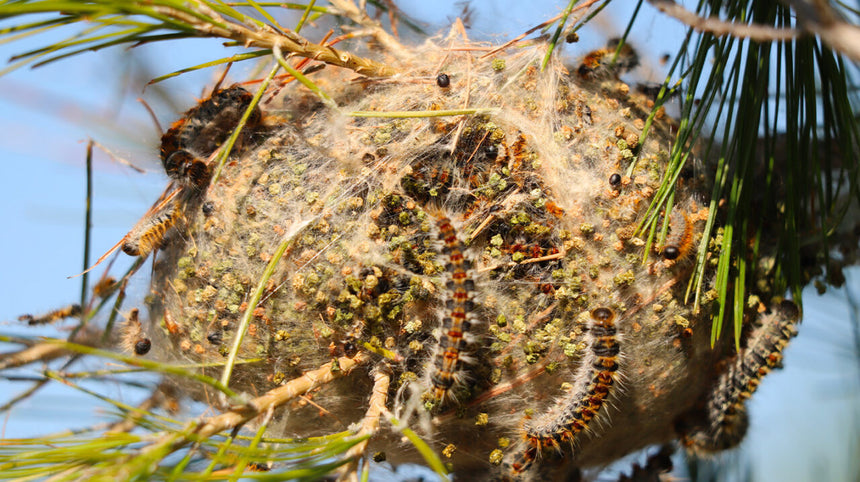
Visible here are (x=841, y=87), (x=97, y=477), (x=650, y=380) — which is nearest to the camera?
(x=97, y=477)

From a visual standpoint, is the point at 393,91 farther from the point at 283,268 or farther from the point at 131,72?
the point at 131,72

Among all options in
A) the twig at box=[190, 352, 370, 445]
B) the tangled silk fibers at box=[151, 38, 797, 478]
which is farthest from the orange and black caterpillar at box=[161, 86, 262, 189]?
the twig at box=[190, 352, 370, 445]

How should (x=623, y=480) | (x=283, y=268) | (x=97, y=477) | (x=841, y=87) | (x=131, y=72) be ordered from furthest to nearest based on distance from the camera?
(x=623, y=480) → (x=131, y=72) → (x=283, y=268) → (x=841, y=87) → (x=97, y=477)

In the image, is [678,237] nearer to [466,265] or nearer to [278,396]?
[466,265]

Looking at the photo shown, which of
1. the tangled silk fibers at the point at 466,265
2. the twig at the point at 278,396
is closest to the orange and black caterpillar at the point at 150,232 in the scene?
the tangled silk fibers at the point at 466,265

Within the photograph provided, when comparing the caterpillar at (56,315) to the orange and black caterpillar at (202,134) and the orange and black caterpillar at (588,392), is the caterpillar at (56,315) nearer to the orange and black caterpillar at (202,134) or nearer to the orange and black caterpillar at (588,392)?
the orange and black caterpillar at (202,134)

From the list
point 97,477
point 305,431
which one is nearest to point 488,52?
point 305,431

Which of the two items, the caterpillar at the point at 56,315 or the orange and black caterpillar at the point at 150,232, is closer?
the orange and black caterpillar at the point at 150,232
